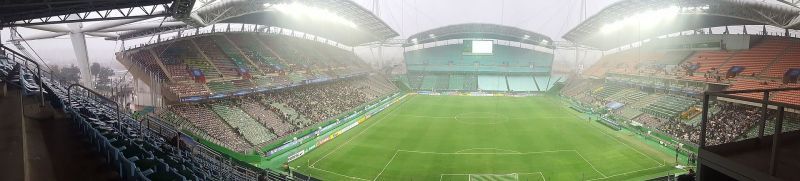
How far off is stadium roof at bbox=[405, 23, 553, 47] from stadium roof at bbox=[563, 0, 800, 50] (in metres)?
7.49

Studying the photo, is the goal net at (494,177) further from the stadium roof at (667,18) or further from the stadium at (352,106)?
the stadium roof at (667,18)

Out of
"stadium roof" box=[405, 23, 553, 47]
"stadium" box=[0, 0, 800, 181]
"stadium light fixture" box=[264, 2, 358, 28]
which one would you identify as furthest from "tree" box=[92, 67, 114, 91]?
"stadium roof" box=[405, 23, 553, 47]

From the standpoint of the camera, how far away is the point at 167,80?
31.1m

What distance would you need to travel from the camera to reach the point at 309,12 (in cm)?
4266

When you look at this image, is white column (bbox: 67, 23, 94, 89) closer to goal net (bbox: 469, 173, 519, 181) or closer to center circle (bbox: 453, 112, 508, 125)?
goal net (bbox: 469, 173, 519, 181)

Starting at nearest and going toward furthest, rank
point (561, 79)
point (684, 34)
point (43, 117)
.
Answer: point (43, 117)
point (684, 34)
point (561, 79)

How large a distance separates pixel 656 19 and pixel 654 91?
8.67 m

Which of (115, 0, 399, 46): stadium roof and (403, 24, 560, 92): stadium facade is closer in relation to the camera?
(115, 0, 399, 46): stadium roof

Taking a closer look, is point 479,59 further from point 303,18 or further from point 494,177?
point 494,177

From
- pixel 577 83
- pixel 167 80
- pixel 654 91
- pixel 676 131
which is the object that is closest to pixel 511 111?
pixel 654 91

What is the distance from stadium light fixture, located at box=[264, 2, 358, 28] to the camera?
3922 cm

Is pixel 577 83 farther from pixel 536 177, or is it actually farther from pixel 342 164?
pixel 342 164

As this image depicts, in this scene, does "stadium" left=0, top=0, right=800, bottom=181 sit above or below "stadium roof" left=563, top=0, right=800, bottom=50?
below

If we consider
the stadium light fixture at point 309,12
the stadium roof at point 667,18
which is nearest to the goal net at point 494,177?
the stadium light fixture at point 309,12
